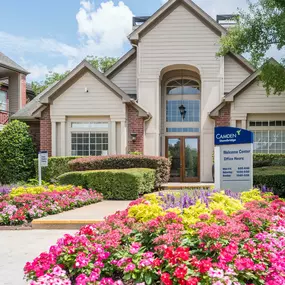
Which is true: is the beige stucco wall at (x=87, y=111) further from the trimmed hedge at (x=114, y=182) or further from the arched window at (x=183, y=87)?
the trimmed hedge at (x=114, y=182)

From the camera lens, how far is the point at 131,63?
2034 cm

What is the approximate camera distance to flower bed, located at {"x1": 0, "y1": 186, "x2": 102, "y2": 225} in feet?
29.8

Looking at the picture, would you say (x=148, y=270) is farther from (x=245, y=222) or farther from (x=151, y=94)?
(x=151, y=94)

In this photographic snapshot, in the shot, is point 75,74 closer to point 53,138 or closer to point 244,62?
point 53,138

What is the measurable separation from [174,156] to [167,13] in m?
7.14

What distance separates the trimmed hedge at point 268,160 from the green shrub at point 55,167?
8144 millimetres

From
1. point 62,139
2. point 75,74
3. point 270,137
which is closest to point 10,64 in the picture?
point 75,74

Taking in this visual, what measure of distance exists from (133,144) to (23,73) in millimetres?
11680

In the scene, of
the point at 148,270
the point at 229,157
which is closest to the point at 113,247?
the point at 148,270

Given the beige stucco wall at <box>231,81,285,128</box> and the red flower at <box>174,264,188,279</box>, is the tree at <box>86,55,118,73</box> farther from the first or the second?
the red flower at <box>174,264,188,279</box>

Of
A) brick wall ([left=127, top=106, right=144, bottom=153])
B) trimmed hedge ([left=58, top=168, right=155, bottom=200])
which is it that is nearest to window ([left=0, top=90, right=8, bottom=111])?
brick wall ([left=127, top=106, right=144, bottom=153])

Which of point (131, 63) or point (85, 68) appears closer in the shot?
point (85, 68)

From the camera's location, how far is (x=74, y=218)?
29.6 ft

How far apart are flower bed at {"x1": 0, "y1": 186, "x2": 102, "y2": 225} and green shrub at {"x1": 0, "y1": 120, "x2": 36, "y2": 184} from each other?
718 centimetres
